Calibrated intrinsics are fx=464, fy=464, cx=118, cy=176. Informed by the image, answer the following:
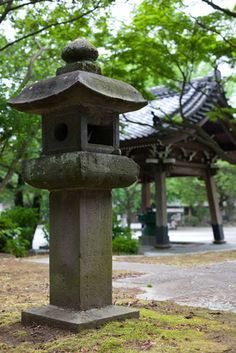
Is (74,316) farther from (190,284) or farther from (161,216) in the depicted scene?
(161,216)

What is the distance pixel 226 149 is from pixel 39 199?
317 inches

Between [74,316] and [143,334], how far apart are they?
666 mm

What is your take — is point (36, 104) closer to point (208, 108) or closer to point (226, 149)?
point (208, 108)

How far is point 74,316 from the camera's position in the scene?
4219 mm

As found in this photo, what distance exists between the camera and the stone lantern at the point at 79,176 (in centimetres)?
430

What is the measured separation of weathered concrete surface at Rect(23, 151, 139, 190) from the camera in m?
4.24

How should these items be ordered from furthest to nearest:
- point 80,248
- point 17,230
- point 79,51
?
1. point 17,230
2. point 79,51
3. point 80,248

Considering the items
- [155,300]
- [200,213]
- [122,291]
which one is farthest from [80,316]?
[200,213]

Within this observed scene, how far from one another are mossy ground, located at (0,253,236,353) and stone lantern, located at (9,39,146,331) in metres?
0.18

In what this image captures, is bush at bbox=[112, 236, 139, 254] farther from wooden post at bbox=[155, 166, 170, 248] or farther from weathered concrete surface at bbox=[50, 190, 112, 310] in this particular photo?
weathered concrete surface at bbox=[50, 190, 112, 310]

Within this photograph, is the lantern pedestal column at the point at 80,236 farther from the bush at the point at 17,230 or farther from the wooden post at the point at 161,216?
the wooden post at the point at 161,216

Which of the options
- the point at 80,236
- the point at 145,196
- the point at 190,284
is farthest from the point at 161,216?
the point at 80,236

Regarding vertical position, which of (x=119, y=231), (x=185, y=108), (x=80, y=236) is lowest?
(x=80, y=236)

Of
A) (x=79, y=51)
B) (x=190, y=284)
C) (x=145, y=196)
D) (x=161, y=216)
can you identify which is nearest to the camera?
(x=79, y=51)
